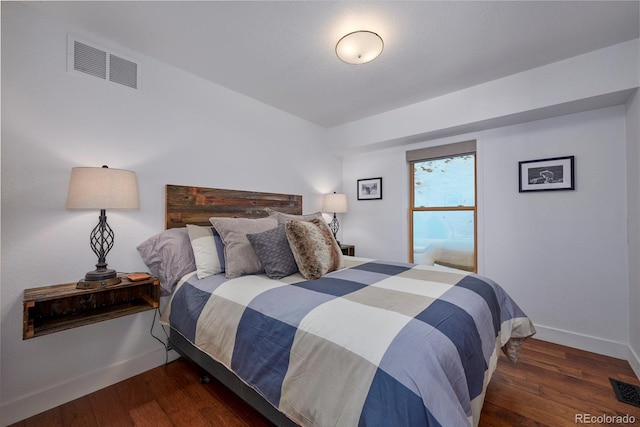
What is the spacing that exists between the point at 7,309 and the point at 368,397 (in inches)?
81.9

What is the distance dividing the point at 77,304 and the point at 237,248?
107 cm

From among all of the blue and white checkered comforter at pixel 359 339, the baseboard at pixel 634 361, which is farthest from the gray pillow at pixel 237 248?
the baseboard at pixel 634 361

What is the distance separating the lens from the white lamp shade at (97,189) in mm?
1548

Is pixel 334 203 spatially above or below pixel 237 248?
above

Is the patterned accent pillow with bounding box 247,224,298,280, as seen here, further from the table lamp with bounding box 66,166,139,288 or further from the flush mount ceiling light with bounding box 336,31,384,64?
the flush mount ceiling light with bounding box 336,31,384,64

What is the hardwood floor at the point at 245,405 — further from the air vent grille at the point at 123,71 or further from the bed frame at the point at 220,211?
the air vent grille at the point at 123,71

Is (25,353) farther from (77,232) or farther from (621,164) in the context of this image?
(621,164)

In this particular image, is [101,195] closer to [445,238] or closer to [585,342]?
[445,238]

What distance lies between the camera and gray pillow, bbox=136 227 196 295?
1.98 metres

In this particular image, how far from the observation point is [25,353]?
1.59m

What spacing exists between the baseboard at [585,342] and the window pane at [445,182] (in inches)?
55.1

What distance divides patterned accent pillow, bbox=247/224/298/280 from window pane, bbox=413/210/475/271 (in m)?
2.08

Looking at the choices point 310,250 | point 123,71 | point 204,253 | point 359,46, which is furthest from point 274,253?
point 123,71

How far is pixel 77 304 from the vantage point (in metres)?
1.76
